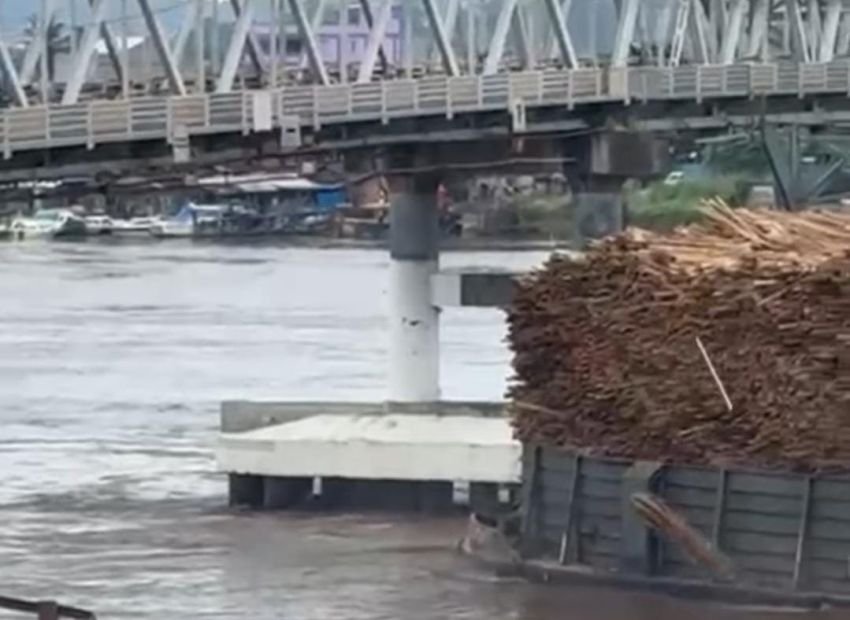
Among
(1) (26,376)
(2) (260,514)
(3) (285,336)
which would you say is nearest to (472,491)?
(2) (260,514)

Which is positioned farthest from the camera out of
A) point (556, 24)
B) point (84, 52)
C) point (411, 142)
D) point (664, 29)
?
point (664, 29)

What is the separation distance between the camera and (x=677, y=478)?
139ft

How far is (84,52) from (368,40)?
1203cm

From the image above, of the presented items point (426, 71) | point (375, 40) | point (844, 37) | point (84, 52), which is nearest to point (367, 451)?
point (84, 52)

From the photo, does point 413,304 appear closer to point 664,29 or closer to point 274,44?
point 274,44

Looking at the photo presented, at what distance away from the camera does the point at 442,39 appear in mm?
65188

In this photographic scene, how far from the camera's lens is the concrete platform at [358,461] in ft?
170

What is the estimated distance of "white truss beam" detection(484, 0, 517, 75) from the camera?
6719cm

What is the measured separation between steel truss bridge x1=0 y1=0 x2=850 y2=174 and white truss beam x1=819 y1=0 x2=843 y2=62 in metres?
0.07

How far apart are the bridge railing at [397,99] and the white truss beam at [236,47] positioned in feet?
1.62

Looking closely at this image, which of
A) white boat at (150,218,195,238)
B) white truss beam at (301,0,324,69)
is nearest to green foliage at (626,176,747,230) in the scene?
white truss beam at (301,0,324,69)

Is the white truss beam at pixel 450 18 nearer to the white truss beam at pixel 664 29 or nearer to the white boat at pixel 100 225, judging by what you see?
the white truss beam at pixel 664 29

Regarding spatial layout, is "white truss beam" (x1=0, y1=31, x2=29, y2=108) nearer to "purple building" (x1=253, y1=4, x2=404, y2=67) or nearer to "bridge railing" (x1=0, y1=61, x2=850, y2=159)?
"bridge railing" (x1=0, y1=61, x2=850, y2=159)

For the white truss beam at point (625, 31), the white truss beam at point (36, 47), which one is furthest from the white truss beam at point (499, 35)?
the white truss beam at point (36, 47)
